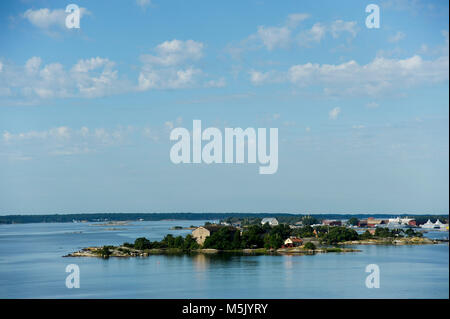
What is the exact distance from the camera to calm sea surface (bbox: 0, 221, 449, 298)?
37.9ft

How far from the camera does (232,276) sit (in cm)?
1355

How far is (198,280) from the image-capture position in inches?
518

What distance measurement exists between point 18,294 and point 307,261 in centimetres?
791

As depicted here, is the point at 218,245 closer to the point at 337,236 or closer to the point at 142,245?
the point at 142,245

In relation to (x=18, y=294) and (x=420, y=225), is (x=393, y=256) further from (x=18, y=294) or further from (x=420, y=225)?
(x=420, y=225)

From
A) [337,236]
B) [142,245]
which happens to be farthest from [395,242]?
[142,245]

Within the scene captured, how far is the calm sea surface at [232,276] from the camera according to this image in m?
11.6

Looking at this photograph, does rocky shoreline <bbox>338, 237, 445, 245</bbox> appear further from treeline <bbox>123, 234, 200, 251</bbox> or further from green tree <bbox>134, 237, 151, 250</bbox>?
green tree <bbox>134, 237, 151, 250</bbox>

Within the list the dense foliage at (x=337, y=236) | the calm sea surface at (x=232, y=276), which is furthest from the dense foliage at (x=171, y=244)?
the dense foliage at (x=337, y=236)

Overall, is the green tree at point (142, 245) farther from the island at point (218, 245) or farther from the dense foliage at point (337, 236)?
the dense foliage at point (337, 236)

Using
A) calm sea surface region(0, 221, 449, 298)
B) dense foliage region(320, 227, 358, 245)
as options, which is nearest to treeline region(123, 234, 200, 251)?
calm sea surface region(0, 221, 449, 298)

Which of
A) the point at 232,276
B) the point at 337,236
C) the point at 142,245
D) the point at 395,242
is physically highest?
the point at 337,236
